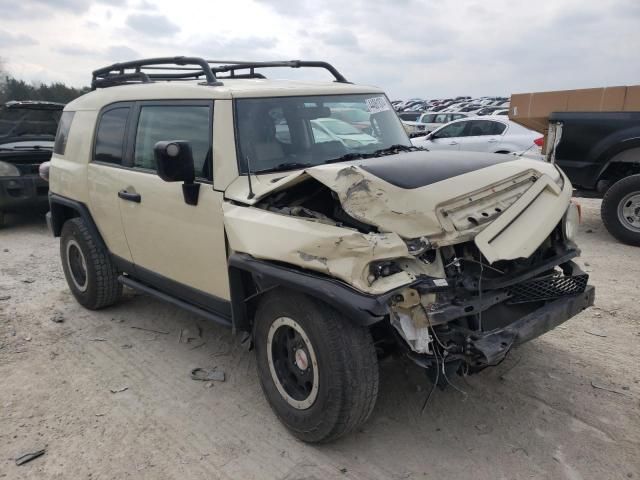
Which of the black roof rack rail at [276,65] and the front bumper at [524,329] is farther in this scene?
the black roof rack rail at [276,65]

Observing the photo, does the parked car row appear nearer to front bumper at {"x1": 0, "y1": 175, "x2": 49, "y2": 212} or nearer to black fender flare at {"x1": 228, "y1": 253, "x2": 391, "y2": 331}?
front bumper at {"x1": 0, "y1": 175, "x2": 49, "y2": 212}

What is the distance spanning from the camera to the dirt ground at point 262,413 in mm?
2838

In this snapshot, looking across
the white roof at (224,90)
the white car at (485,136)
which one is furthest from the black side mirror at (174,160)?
the white car at (485,136)

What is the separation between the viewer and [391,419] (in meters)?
3.23

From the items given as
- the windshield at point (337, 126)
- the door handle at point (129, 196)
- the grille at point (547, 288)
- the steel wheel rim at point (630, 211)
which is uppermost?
the windshield at point (337, 126)

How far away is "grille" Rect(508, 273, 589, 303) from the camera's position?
3.07 metres

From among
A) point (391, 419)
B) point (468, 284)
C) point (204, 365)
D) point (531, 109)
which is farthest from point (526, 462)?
point (531, 109)

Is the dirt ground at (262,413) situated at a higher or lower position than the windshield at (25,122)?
lower

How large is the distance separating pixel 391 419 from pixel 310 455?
584 millimetres

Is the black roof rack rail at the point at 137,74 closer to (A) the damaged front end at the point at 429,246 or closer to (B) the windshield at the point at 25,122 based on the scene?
(A) the damaged front end at the point at 429,246

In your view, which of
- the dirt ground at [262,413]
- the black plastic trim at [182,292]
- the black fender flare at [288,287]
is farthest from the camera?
the black plastic trim at [182,292]

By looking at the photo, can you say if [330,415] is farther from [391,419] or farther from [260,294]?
[260,294]

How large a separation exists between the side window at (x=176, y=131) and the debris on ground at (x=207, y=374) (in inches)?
55.5

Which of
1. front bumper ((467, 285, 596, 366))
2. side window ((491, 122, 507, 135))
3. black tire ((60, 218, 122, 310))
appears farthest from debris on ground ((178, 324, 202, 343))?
side window ((491, 122, 507, 135))
